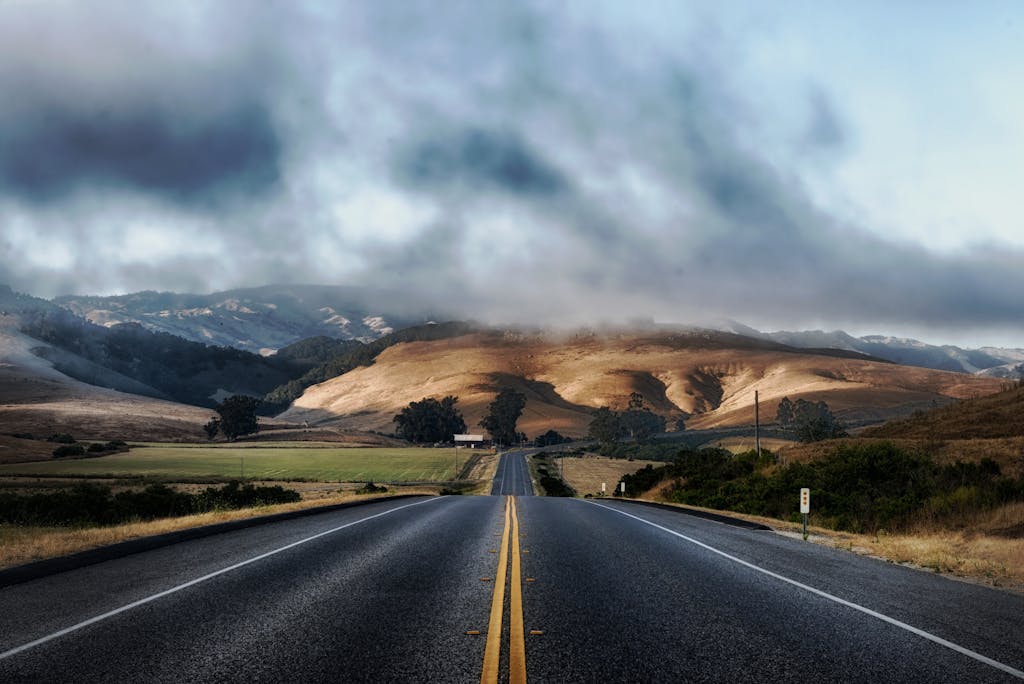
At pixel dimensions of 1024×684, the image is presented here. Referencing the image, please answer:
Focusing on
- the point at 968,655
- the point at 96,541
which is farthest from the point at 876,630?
the point at 96,541

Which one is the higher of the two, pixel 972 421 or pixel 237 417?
pixel 237 417

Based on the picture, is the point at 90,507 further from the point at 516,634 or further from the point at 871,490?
the point at 871,490

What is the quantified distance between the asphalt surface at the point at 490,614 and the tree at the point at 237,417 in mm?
189464

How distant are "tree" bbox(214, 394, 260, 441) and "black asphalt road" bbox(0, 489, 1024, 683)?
190m

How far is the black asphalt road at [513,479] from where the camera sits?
87.4 m

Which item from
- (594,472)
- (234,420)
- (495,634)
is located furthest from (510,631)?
(234,420)

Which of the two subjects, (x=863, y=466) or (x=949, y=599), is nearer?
(x=949, y=599)

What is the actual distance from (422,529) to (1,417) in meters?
197

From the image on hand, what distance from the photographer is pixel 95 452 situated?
128750mm

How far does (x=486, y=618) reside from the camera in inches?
336

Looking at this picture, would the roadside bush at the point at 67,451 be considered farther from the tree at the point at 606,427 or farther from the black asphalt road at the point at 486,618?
the black asphalt road at the point at 486,618

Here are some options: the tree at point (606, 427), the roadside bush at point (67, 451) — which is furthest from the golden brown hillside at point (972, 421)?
the roadside bush at point (67, 451)

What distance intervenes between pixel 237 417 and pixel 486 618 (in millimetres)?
198277

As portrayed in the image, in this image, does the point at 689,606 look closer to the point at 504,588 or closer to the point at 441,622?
the point at 504,588
